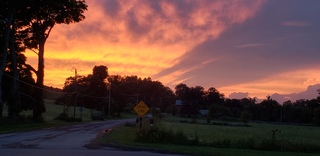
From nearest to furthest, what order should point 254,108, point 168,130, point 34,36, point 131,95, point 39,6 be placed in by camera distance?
point 168,130 → point 39,6 → point 34,36 → point 254,108 → point 131,95

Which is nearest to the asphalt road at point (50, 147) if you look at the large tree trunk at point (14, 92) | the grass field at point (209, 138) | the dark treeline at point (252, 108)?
the grass field at point (209, 138)

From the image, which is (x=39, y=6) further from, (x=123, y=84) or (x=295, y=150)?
(x=123, y=84)

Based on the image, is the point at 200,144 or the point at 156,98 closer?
the point at 200,144

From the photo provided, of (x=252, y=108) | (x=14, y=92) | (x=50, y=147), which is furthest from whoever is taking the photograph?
(x=252, y=108)

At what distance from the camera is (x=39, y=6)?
47.9 metres

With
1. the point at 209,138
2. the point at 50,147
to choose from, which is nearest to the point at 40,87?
the point at 209,138

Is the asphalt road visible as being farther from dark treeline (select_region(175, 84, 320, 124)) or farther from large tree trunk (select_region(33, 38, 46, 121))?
dark treeline (select_region(175, 84, 320, 124))

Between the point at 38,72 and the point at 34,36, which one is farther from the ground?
the point at 34,36

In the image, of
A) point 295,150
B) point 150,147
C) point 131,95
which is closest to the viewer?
point 150,147

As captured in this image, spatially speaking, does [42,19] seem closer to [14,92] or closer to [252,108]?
[14,92]

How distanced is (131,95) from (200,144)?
15909cm

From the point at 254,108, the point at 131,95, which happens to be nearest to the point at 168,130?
the point at 254,108

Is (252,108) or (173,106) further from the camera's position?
(173,106)

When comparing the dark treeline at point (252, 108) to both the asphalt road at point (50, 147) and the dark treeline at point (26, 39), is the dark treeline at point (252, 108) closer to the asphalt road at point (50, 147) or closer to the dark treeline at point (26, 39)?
the dark treeline at point (26, 39)
